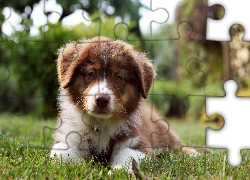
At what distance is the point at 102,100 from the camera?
140 inches

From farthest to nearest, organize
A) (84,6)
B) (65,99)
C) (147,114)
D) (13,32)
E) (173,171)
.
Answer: (84,6), (13,32), (147,114), (65,99), (173,171)

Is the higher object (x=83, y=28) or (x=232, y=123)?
(x=83, y=28)

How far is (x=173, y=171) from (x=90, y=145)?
1.32 meters

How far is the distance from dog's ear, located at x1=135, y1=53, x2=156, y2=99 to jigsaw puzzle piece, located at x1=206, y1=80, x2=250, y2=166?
0.98 m

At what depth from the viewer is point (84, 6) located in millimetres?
9562

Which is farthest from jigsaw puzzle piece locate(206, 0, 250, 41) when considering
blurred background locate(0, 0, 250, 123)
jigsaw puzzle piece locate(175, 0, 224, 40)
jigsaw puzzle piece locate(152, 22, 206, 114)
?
jigsaw puzzle piece locate(175, 0, 224, 40)

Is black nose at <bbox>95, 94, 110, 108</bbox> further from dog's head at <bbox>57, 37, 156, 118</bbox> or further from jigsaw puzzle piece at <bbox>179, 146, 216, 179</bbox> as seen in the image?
jigsaw puzzle piece at <bbox>179, 146, 216, 179</bbox>

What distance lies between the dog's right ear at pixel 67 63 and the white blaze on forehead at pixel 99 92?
0.53 metres

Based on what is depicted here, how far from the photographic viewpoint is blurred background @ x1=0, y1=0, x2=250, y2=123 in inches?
233

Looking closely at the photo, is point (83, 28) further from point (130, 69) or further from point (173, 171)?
point (173, 171)

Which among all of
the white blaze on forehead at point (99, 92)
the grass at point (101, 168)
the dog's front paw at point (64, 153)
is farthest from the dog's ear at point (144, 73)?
the dog's front paw at point (64, 153)

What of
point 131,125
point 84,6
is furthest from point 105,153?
point 84,6

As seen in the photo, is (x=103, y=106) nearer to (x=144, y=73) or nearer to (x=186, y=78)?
(x=144, y=73)

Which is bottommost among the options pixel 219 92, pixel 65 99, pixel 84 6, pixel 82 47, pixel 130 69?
pixel 219 92
